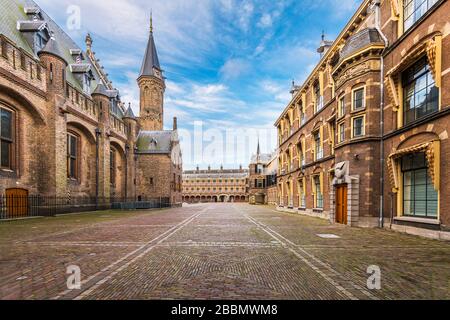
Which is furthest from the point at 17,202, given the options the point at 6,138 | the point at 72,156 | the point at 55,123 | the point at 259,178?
the point at 259,178

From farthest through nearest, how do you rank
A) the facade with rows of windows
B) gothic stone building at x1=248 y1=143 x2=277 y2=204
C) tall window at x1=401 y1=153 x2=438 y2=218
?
gothic stone building at x1=248 y1=143 x2=277 y2=204 < tall window at x1=401 y1=153 x2=438 y2=218 < the facade with rows of windows

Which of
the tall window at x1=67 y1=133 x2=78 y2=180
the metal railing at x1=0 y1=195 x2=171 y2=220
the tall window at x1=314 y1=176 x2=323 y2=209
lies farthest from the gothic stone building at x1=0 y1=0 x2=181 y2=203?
the tall window at x1=314 y1=176 x2=323 y2=209

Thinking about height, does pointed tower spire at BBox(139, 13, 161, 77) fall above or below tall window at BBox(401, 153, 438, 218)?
above

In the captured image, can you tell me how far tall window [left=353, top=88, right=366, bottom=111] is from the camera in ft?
45.3

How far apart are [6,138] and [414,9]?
26.4 m

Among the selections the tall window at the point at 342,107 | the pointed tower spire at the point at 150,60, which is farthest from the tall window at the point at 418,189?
the pointed tower spire at the point at 150,60

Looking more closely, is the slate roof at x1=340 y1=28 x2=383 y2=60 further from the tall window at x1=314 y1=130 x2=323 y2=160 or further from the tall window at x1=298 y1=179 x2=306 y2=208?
the tall window at x1=298 y1=179 x2=306 y2=208

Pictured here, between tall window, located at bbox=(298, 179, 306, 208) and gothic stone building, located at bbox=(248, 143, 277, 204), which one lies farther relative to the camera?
gothic stone building, located at bbox=(248, 143, 277, 204)

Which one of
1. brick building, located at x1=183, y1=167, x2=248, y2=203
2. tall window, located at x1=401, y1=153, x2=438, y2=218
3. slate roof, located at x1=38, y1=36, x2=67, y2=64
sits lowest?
brick building, located at x1=183, y1=167, x2=248, y2=203

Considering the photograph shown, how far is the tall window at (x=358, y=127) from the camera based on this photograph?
13.9 metres

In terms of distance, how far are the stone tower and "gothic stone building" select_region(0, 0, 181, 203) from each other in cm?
757

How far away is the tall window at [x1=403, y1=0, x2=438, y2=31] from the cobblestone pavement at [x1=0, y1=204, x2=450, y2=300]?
10.1 metres

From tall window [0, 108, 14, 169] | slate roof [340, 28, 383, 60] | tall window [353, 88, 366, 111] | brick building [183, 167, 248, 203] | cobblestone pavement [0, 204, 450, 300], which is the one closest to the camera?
cobblestone pavement [0, 204, 450, 300]
